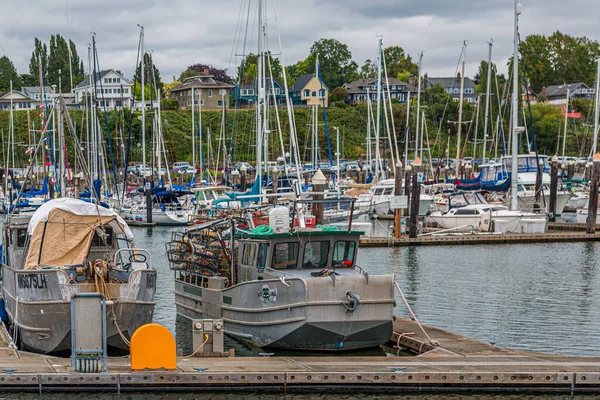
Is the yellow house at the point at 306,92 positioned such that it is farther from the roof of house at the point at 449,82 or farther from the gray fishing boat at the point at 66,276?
the gray fishing boat at the point at 66,276

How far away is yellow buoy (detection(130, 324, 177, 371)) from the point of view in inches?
747

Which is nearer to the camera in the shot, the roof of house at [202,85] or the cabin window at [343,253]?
the cabin window at [343,253]

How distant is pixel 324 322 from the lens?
22.0m

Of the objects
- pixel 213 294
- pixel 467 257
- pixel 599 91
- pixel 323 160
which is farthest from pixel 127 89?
pixel 213 294

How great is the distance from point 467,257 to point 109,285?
27.1 m

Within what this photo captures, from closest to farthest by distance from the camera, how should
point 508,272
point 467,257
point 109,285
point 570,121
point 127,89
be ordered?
point 109,285
point 508,272
point 467,257
point 570,121
point 127,89

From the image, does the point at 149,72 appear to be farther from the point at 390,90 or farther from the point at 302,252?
the point at 390,90

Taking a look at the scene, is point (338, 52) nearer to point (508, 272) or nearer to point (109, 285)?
point (508, 272)

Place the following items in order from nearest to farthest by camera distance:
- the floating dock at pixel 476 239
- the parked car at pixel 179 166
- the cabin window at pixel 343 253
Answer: the cabin window at pixel 343 253 → the floating dock at pixel 476 239 → the parked car at pixel 179 166

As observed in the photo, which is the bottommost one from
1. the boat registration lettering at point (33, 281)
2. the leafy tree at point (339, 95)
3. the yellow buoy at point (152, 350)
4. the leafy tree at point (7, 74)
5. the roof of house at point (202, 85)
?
the yellow buoy at point (152, 350)

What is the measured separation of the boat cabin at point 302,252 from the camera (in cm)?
2322

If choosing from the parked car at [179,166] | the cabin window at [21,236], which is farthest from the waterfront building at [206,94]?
the cabin window at [21,236]

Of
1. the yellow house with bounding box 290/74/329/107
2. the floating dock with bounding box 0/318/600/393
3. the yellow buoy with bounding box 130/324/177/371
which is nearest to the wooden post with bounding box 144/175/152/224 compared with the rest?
the floating dock with bounding box 0/318/600/393

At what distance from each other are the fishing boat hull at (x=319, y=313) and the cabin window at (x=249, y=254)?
88 cm
